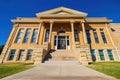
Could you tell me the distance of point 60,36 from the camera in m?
23.7

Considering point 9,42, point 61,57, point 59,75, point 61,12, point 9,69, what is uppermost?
point 61,12

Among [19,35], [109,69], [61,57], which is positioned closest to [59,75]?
[109,69]

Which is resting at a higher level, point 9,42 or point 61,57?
point 9,42

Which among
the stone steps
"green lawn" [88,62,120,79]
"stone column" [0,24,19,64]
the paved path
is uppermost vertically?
"stone column" [0,24,19,64]

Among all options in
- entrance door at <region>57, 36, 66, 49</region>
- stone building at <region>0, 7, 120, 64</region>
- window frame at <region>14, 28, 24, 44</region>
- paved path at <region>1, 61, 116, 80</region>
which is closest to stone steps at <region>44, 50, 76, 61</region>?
stone building at <region>0, 7, 120, 64</region>

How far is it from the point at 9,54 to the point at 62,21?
11.4m

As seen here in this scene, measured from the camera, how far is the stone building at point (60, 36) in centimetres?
2022

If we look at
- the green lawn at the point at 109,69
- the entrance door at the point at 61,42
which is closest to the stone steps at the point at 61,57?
the green lawn at the point at 109,69

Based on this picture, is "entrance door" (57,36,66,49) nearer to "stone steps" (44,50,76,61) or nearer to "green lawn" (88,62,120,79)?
"stone steps" (44,50,76,61)

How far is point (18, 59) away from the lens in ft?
66.3

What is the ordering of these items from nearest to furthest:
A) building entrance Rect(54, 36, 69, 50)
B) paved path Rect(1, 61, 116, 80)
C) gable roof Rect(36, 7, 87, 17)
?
paved path Rect(1, 61, 116, 80), gable roof Rect(36, 7, 87, 17), building entrance Rect(54, 36, 69, 50)

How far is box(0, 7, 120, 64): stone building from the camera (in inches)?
796

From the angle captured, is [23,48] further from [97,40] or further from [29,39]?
[97,40]

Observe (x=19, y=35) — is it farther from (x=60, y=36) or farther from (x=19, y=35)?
(x=60, y=36)
